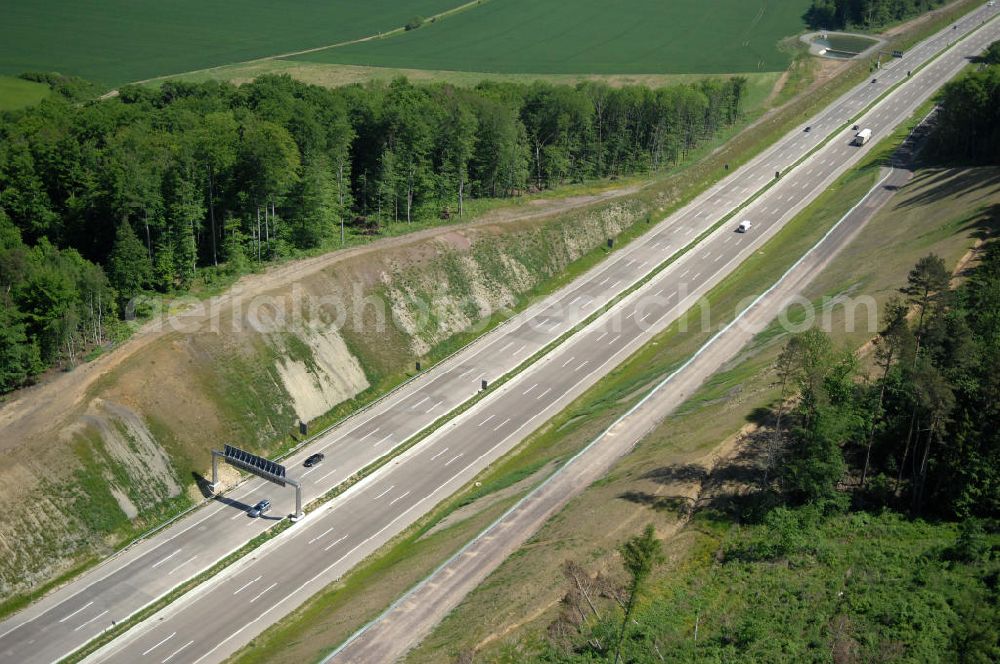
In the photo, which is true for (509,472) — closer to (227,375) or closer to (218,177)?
(227,375)

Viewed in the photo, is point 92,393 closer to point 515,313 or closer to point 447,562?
point 447,562

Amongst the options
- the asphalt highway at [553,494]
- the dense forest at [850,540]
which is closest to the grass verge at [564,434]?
the asphalt highway at [553,494]

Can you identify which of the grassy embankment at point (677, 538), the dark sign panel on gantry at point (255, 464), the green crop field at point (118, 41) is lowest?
the grassy embankment at point (677, 538)

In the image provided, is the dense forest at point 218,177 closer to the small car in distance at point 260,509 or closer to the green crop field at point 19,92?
the small car in distance at point 260,509

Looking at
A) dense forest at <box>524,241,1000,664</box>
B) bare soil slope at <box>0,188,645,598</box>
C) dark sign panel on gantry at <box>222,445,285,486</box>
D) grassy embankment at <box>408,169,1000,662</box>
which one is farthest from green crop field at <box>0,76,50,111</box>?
dense forest at <box>524,241,1000,664</box>

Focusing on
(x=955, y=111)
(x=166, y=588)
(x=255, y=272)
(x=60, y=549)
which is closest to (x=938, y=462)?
(x=166, y=588)
